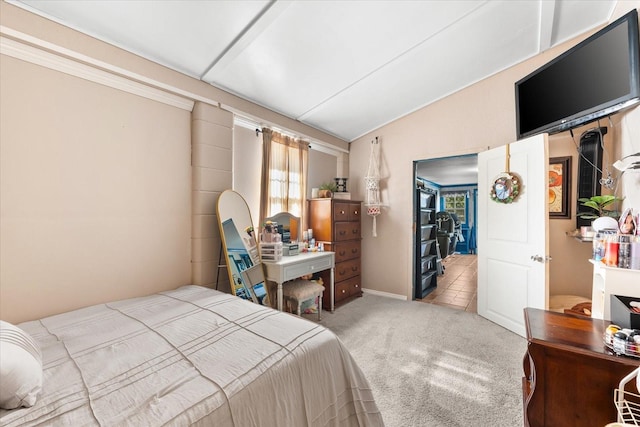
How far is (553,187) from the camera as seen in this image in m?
2.82

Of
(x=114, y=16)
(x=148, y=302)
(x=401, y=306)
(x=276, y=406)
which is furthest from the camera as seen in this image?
(x=401, y=306)

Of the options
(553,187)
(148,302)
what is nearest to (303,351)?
(148,302)

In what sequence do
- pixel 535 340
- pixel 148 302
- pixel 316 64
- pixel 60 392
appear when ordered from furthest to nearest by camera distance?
pixel 316 64, pixel 148 302, pixel 535 340, pixel 60 392

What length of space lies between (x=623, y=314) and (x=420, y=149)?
2.92m

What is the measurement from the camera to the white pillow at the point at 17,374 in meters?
0.78

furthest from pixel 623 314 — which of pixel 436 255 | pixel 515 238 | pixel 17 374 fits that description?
pixel 436 255

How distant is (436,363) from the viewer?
213 centimetres

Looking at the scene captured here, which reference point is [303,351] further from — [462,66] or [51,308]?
[462,66]

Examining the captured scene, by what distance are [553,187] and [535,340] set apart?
2.50 meters

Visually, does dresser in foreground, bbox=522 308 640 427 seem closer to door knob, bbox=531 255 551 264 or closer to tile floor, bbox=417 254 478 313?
door knob, bbox=531 255 551 264

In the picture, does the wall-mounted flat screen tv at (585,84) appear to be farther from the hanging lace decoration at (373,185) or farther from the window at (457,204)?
the window at (457,204)

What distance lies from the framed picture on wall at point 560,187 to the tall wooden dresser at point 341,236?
2.23 meters

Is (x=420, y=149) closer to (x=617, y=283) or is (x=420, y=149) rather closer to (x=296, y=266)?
(x=296, y=266)

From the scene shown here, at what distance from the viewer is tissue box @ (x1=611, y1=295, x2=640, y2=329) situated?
108 cm
